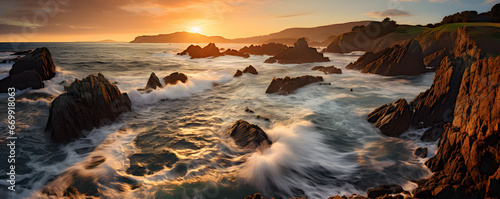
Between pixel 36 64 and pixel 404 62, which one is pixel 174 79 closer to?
pixel 36 64

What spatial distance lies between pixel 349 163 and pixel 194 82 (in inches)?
711

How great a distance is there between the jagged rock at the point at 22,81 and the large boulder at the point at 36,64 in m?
1.67

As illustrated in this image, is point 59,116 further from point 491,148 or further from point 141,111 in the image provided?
point 491,148

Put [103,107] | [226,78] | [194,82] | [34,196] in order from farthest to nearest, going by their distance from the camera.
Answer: [226,78]
[194,82]
[103,107]
[34,196]

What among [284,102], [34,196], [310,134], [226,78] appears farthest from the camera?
[226,78]

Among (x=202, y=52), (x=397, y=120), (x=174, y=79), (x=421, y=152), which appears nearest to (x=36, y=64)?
(x=174, y=79)

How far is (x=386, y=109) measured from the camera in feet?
36.2

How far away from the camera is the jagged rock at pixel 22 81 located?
15277mm

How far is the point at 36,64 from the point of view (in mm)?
17938

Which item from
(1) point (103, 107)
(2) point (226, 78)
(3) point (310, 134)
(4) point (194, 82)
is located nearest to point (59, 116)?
(1) point (103, 107)

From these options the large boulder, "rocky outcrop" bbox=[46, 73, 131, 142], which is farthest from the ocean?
the large boulder

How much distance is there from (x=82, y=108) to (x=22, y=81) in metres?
10.2

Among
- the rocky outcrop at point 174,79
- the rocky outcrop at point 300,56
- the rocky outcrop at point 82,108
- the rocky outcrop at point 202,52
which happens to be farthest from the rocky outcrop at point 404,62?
the rocky outcrop at point 202,52

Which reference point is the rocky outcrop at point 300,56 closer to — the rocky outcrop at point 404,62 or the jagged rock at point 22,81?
the rocky outcrop at point 404,62
